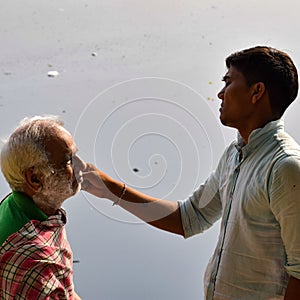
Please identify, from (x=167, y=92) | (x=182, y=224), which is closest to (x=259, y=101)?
(x=167, y=92)

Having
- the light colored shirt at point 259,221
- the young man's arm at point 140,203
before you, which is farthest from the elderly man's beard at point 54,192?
the light colored shirt at point 259,221

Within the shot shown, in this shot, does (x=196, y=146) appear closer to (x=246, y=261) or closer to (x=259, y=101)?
(x=259, y=101)

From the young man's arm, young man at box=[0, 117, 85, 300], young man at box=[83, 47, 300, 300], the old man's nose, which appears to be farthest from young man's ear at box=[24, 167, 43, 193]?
young man at box=[83, 47, 300, 300]

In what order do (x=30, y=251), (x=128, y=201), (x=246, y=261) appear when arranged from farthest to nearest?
(x=128, y=201) < (x=246, y=261) < (x=30, y=251)

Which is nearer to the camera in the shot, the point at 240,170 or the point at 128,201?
the point at 240,170

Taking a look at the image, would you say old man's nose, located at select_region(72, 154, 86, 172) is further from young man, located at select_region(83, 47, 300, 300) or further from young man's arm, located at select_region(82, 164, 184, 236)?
young man, located at select_region(83, 47, 300, 300)

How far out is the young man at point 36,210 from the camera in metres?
1.31

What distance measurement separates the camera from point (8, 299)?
1340mm

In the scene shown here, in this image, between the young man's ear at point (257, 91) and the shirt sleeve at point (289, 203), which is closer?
the shirt sleeve at point (289, 203)

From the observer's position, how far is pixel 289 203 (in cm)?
132

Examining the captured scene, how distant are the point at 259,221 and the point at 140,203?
21.0 inches

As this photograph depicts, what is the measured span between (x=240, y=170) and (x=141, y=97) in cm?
40

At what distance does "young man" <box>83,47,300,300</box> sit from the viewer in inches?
53.1

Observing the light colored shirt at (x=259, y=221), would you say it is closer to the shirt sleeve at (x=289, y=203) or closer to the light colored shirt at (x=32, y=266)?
the shirt sleeve at (x=289, y=203)
